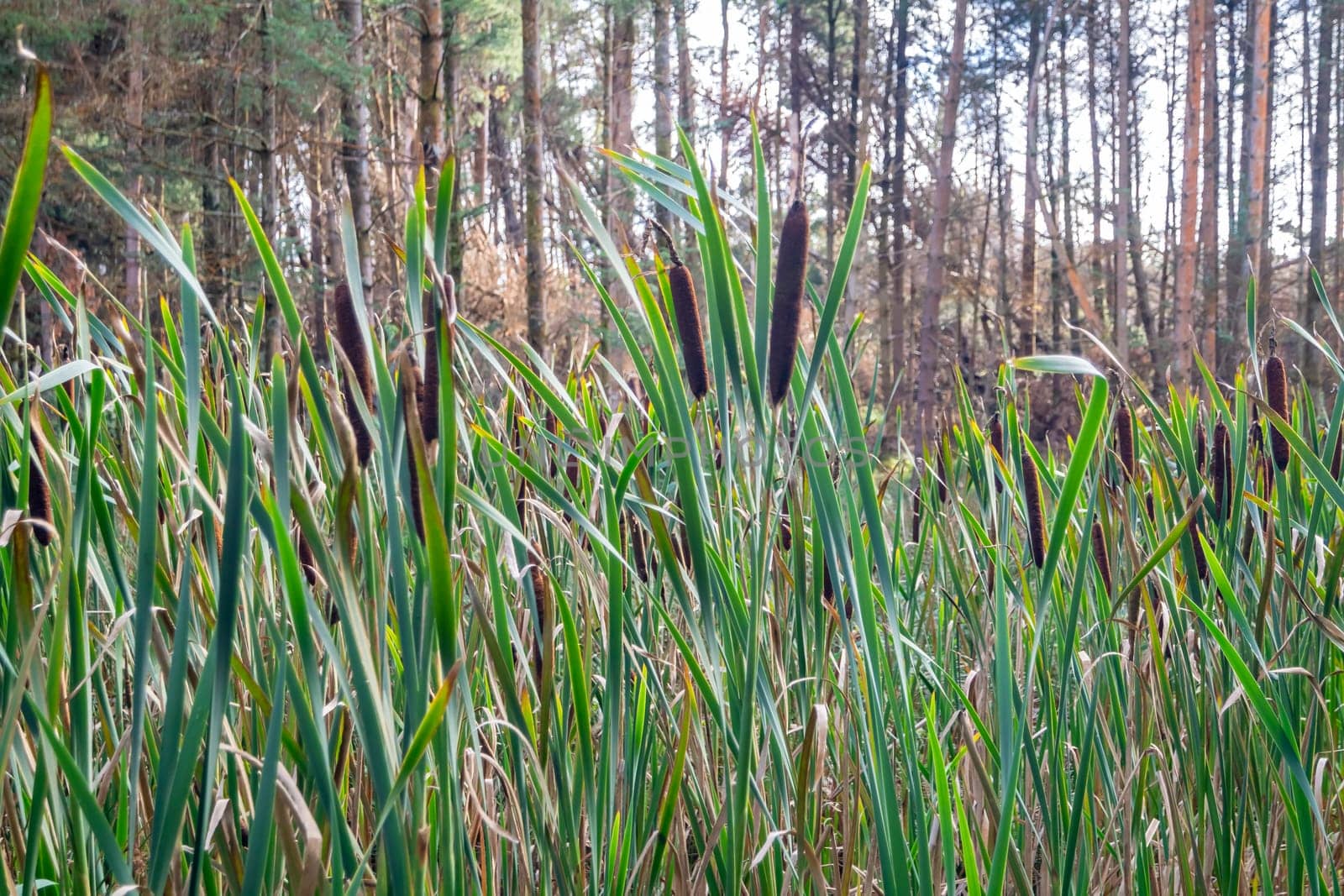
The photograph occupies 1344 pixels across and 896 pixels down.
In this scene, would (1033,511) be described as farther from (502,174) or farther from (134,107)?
(502,174)

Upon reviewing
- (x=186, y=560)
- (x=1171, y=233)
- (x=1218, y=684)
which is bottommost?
(x=1218, y=684)

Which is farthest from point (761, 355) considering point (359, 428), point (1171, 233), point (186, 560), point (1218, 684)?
point (1171, 233)

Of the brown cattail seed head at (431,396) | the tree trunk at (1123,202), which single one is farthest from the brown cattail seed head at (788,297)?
the tree trunk at (1123,202)

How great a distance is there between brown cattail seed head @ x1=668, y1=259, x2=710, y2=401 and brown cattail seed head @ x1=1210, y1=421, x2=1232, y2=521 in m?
0.69

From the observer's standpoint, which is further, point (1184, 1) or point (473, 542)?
point (1184, 1)

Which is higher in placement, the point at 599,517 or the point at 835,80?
the point at 835,80

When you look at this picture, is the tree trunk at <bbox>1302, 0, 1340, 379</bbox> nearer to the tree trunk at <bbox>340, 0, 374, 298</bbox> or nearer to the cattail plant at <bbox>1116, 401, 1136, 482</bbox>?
the tree trunk at <bbox>340, 0, 374, 298</bbox>

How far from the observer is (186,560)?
604 millimetres

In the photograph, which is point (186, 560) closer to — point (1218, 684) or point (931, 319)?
point (1218, 684)

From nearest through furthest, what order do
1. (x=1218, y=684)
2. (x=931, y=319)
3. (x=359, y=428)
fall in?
(x=359, y=428) < (x=1218, y=684) < (x=931, y=319)

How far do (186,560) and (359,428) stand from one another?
13 centimetres

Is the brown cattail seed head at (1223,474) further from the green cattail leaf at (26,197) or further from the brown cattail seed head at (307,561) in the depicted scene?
the green cattail leaf at (26,197)

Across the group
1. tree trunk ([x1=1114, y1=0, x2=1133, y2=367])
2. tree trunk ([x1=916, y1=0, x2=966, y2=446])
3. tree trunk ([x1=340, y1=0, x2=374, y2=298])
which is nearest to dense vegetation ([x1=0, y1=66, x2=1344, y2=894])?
tree trunk ([x1=340, y1=0, x2=374, y2=298])

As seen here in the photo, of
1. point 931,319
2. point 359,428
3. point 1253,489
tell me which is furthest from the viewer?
point 931,319
